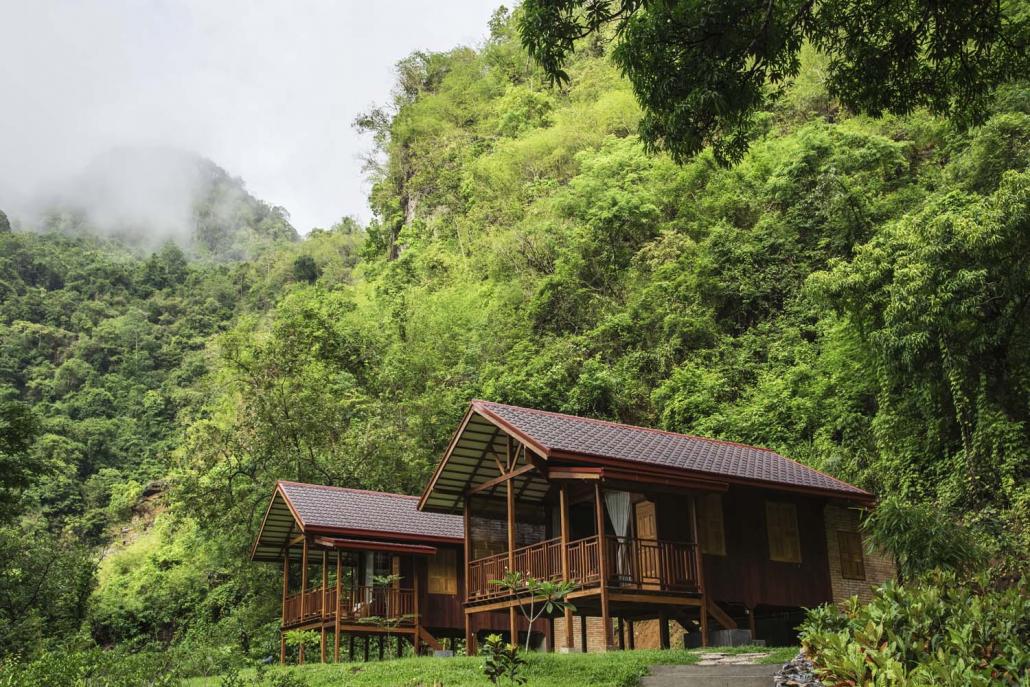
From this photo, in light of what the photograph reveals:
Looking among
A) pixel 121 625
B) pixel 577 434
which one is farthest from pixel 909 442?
pixel 121 625

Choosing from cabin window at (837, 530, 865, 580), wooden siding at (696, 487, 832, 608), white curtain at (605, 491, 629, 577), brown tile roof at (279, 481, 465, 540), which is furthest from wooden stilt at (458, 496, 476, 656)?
cabin window at (837, 530, 865, 580)

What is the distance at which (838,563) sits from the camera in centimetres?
1819

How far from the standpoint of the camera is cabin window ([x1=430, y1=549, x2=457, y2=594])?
71.5 ft

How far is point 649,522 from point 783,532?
9.57 feet

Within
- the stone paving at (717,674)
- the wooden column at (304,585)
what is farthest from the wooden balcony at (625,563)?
the wooden column at (304,585)

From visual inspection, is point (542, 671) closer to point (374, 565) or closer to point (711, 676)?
point (711, 676)

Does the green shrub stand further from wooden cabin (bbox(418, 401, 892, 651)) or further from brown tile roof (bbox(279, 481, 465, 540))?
brown tile roof (bbox(279, 481, 465, 540))

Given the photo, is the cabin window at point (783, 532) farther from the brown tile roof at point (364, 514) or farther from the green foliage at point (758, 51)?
the green foliage at point (758, 51)

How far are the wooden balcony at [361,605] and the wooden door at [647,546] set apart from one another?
253 inches

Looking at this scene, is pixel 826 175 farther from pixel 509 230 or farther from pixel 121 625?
pixel 121 625

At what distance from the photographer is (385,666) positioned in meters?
14.8

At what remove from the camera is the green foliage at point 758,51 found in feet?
29.1

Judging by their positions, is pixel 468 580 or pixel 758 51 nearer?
pixel 758 51

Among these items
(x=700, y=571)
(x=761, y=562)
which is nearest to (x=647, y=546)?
(x=700, y=571)
